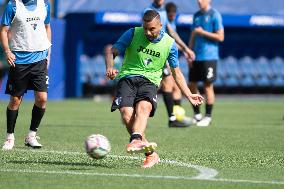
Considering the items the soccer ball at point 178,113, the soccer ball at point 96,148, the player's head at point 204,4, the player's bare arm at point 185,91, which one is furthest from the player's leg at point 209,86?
the soccer ball at point 96,148

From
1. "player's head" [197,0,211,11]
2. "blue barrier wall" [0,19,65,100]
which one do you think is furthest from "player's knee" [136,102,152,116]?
"blue barrier wall" [0,19,65,100]

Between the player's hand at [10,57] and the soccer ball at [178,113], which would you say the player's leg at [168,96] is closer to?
the soccer ball at [178,113]

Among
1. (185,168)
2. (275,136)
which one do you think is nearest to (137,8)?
(275,136)

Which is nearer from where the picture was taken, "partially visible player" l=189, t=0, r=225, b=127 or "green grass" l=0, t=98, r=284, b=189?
"green grass" l=0, t=98, r=284, b=189

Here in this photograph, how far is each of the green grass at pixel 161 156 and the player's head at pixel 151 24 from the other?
1361 millimetres

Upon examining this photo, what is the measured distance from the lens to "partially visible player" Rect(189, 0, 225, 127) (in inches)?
635

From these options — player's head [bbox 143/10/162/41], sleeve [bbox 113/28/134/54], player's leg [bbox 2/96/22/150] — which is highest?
player's head [bbox 143/10/162/41]

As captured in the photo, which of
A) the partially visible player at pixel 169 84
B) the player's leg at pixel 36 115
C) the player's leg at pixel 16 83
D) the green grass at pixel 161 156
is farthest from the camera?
the partially visible player at pixel 169 84

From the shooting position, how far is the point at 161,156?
1002 cm

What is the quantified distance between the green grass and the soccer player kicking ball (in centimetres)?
58

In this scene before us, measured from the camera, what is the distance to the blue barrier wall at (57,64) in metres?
29.0

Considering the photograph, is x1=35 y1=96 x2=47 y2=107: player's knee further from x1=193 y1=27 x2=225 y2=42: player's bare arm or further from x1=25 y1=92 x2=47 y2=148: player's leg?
x1=193 y1=27 x2=225 y2=42: player's bare arm

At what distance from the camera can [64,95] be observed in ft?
98.5

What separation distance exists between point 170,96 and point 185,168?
693 centimetres
